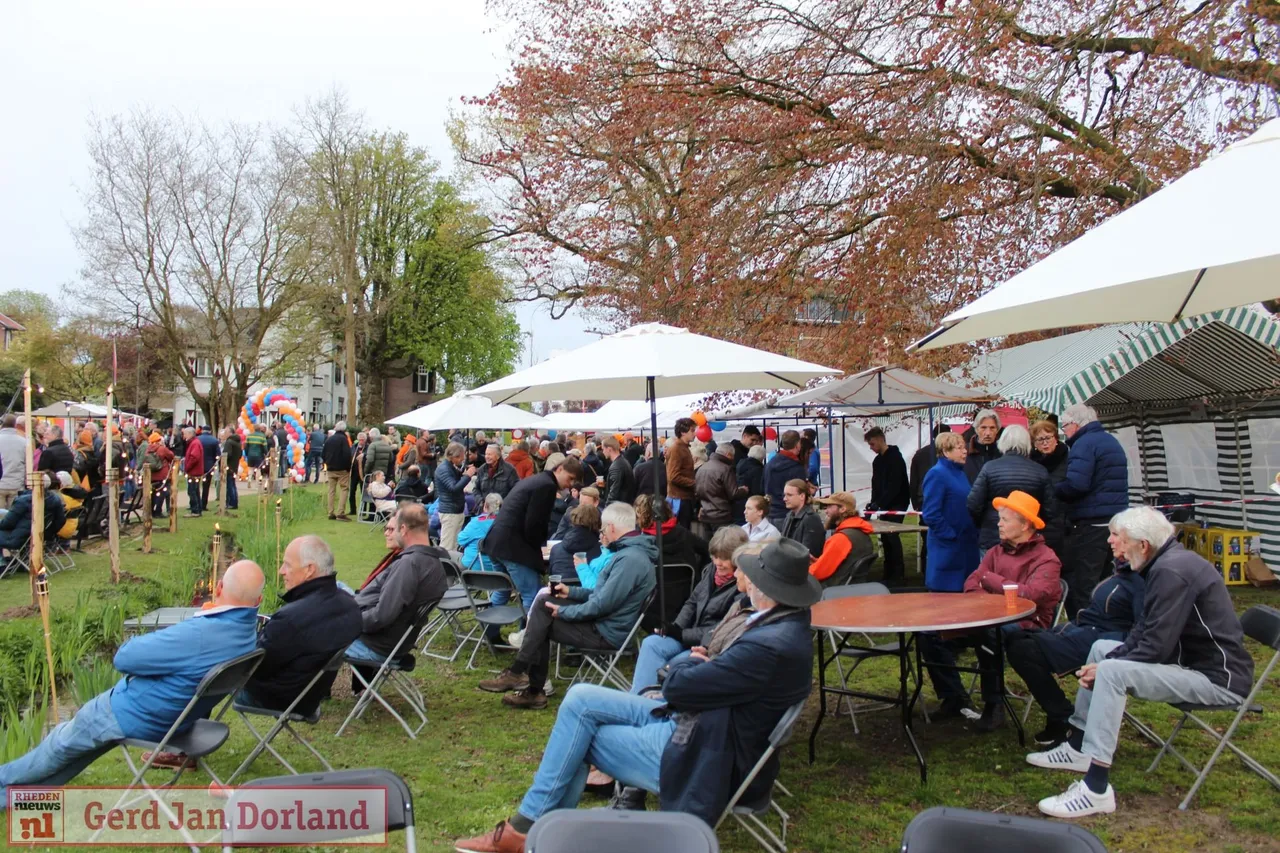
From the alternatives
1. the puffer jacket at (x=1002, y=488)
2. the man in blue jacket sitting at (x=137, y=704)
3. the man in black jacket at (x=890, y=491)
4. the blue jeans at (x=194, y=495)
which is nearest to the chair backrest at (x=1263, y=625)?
the puffer jacket at (x=1002, y=488)

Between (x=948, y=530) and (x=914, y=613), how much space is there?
6.59ft

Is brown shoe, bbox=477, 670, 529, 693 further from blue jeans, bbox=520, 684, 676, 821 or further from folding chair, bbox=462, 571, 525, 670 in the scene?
blue jeans, bbox=520, 684, 676, 821

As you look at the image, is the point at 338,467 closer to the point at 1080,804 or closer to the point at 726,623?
the point at 726,623

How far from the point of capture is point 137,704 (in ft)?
12.3

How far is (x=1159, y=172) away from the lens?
26.3 ft

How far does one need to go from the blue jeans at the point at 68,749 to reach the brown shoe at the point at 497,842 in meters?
1.46

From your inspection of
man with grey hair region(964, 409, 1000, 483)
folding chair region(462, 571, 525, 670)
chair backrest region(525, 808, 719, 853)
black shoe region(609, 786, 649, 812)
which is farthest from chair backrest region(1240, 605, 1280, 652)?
folding chair region(462, 571, 525, 670)

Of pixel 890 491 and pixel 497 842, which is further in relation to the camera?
pixel 890 491

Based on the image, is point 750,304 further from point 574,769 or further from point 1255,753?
point 574,769

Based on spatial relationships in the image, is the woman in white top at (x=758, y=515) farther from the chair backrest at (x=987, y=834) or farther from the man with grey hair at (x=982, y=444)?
the chair backrest at (x=987, y=834)

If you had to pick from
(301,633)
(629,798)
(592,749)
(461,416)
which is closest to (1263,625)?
(629,798)

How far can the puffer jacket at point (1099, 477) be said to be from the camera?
626cm

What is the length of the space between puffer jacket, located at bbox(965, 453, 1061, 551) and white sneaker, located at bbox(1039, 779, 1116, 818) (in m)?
2.29

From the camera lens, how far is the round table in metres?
3.94
